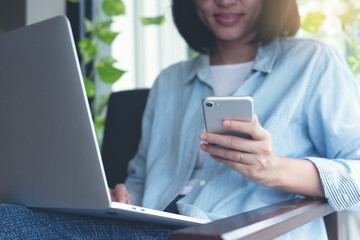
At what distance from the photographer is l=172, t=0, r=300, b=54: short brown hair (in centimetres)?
111

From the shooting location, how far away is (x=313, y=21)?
1.40 metres

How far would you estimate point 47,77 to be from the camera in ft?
2.04

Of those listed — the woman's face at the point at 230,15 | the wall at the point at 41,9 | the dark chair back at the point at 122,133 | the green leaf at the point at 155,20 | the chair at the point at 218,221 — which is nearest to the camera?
the chair at the point at 218,221

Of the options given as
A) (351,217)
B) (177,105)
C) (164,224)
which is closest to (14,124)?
(164,224)

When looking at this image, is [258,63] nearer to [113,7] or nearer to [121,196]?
[121,196]

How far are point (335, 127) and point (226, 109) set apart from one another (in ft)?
1.04

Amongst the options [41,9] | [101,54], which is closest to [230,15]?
[101,54]

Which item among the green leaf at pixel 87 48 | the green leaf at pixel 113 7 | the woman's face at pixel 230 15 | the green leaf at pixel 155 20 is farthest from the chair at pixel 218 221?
the green leaf at pixel 87 48

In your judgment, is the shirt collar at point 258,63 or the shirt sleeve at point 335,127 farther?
the shirt collar at point 258,63

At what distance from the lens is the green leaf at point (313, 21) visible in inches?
54.6

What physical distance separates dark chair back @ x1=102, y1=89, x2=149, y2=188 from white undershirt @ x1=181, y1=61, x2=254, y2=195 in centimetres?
29

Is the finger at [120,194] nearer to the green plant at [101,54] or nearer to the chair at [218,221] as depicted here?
the chair at [218,221]

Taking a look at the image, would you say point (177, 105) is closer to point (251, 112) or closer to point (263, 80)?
point (263, 80)

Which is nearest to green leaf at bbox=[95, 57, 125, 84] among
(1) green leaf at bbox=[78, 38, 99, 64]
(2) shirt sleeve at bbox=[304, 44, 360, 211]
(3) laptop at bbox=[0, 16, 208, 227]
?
(1) green leaf at bbox=[78, 38, 99, 64]
